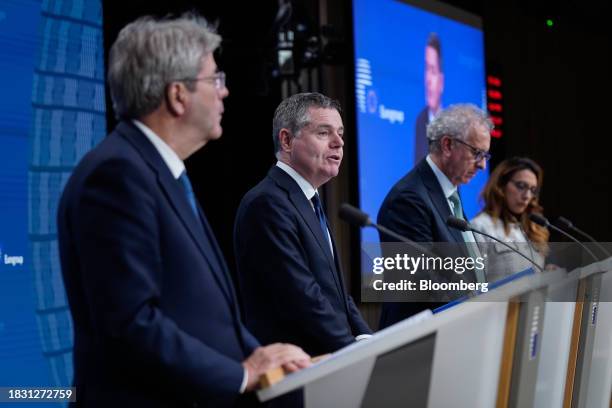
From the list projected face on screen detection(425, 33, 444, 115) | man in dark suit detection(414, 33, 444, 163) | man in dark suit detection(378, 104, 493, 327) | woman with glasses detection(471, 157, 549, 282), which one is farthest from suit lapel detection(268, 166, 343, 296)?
projected face on screen detection(425, 33, 444, 115)

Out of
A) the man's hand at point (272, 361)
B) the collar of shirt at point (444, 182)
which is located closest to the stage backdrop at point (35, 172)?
the collar of shirt at point (444, 182)

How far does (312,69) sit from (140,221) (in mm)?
3434

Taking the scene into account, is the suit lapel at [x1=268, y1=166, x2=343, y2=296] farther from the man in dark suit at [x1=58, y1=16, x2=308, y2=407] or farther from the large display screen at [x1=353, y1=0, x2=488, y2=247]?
the large display screen at [x1=353, y1=0, x2=488, y2=247]

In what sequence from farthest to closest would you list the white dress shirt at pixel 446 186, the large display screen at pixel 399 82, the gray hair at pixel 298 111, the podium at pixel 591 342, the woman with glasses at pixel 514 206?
the large display screen at pixel 399 82
the woman with glasses at pixel 514 206
the white dress shirt at pixel 446 186
the gray hair at pixel 298 111
the podium at pixel 591 342

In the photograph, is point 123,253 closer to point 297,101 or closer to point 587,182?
point 297,101

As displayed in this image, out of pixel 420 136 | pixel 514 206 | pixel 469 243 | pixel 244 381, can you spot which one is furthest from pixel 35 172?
pixel 420 136

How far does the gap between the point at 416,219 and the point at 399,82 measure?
2180 millimetres

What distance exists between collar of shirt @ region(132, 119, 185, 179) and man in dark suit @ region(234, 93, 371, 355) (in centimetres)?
75

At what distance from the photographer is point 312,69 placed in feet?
16.2

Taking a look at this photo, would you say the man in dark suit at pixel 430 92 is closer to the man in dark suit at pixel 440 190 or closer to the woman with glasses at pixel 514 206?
the woman with glasses at pixel 514 206

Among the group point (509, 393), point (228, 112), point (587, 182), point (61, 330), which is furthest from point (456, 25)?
point (509, 393)

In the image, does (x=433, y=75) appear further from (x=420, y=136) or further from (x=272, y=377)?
(x=272, y=377)

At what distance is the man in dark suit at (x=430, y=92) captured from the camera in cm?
539

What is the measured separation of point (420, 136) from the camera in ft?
17.8
